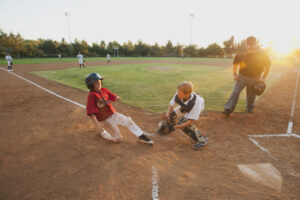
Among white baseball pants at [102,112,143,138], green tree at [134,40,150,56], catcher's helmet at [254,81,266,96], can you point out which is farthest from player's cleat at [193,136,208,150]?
Result: green tree at [134,40,150,56]

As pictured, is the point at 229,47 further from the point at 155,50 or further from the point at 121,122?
the point at 121,122

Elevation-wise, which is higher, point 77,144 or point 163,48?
point 163,48

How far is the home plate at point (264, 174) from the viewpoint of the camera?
2.68m

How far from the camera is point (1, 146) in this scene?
3.77 meters

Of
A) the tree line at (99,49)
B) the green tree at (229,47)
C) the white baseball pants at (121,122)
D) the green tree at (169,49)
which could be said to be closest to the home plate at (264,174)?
the white baseball pants at (121,122)

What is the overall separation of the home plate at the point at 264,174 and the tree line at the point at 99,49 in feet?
191

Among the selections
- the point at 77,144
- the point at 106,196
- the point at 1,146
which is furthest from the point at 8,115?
the point at 106,196

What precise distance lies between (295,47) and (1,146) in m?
68.8

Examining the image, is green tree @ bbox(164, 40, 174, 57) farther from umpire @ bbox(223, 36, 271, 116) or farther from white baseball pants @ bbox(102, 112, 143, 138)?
white baseball pants @ bbox(102, 112, 143, 138)

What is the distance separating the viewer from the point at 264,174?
9.46 ft

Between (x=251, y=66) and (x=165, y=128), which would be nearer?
(x=165, y=128)

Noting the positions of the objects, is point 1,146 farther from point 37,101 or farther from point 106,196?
point 37,101

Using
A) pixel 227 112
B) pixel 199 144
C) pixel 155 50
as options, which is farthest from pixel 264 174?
pixel 155 50

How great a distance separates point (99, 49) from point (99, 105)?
227 feet
